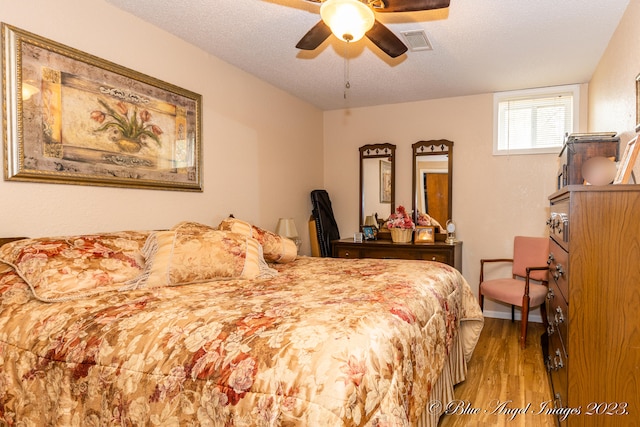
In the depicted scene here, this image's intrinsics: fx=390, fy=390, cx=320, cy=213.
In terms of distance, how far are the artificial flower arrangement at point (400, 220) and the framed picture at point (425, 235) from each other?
0.30 feet

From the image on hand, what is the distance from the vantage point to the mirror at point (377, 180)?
4.71 meters

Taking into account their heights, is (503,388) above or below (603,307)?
below

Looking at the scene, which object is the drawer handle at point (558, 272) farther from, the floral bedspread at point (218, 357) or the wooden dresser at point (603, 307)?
the floral bedspread at point (218, 357)

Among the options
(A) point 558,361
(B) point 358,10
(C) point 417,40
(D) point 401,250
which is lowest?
(A) point 558,361

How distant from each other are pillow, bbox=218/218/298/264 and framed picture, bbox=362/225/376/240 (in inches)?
79.5

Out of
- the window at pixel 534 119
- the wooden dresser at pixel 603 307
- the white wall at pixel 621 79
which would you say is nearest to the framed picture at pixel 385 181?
the window at pixel 534 119

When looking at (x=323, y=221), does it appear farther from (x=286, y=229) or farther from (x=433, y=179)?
(x=433, y=179)

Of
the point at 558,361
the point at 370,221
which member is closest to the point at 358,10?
the point at 558,361

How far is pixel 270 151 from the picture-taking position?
157 inches

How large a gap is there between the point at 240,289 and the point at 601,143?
8.37 feet

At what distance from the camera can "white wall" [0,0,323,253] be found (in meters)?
2.10

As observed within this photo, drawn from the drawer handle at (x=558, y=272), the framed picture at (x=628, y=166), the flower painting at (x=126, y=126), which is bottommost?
the drawer handle at (x=558, y=272)

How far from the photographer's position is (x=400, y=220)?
14.1 ft

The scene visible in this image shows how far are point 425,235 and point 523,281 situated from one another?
1.04 metres
